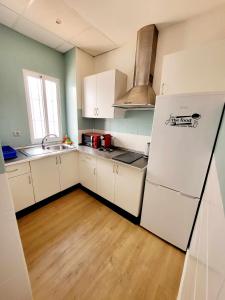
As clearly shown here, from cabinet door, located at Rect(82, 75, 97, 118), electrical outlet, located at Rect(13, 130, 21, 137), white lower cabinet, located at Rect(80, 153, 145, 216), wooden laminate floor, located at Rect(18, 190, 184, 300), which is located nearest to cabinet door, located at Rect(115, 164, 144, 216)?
white lower cabinet, located at Rect(80, 153, 145, 216)

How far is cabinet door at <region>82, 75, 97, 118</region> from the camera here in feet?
7.37

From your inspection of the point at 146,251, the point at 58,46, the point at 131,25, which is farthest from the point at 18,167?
the point at 131,25

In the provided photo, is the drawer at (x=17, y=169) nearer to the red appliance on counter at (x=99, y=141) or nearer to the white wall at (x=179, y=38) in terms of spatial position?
the red appliance on counter at (x=99, y=141)

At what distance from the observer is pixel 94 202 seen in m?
2.25

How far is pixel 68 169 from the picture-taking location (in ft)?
7.70

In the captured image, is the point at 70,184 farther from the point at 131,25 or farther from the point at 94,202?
the point at 131,25

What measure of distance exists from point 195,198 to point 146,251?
830 mm

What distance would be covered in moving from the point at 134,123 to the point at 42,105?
5.57ft

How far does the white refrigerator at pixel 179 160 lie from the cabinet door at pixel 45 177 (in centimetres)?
149

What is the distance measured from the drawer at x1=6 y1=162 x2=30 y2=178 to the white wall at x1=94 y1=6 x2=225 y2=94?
79.3 inches

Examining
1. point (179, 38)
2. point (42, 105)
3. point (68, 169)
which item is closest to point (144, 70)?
point (179, 38)

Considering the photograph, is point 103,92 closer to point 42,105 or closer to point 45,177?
point 42,105

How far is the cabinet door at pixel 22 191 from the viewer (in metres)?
1.71

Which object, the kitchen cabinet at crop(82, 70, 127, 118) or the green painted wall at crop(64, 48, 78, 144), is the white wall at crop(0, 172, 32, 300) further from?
the green painted wall at crop(64, 48, 78, 144)
